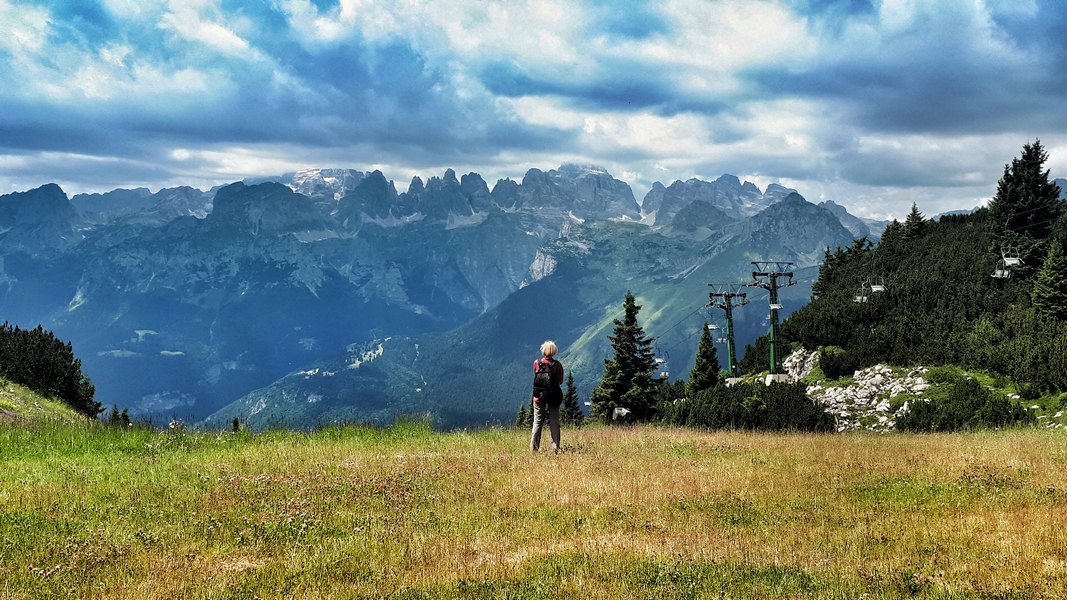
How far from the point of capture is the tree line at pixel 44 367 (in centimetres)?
3541

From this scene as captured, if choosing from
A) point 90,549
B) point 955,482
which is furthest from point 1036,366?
point 90,549

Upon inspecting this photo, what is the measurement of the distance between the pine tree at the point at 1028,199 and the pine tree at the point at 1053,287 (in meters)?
19.1

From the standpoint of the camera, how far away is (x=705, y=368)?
68250 mm

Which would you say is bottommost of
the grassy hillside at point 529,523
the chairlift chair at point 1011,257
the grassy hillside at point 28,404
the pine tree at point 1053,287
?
the grassy hillside at point 28,404

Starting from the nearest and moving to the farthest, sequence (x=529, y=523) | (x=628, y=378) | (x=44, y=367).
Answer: (x=529, y=523) < (x=44, y=367) < (x=628, y=378)

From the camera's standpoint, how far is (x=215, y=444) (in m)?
19.0

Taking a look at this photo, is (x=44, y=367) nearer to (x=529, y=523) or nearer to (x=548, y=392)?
(x=548, y=392)

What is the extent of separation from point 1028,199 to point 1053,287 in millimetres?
27013

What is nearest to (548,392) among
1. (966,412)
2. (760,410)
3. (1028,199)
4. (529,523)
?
(529,523)

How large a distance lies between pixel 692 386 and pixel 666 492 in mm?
55247

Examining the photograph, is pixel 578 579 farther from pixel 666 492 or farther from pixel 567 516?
pixel 666 492

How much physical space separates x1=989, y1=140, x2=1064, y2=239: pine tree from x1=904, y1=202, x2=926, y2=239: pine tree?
10962 mm

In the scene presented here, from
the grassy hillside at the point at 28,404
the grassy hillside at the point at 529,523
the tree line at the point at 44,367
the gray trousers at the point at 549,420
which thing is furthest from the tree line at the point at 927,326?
the tree line at the point at 44,367

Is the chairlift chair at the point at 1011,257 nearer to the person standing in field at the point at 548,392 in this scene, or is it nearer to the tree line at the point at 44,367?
the person standing in field at the point at 548,392
